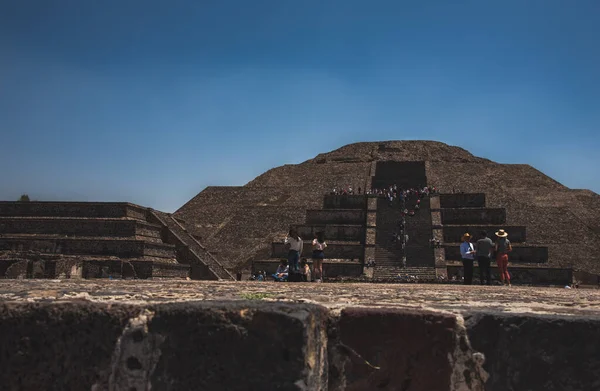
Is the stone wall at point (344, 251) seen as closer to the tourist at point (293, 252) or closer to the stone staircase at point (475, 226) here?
the stone staircase at point (475, 226)

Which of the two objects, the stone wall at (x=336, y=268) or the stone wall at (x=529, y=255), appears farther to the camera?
the stone wall at (x=336, y=268)

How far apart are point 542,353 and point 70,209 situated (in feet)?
77.2

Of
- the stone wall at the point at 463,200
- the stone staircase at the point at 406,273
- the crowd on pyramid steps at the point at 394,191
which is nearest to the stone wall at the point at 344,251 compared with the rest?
the stone staircase at the point at 406,273

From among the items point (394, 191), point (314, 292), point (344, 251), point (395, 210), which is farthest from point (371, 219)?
point (314, 292)

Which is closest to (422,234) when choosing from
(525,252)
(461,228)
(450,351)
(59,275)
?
(461,228)

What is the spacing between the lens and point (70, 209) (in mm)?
23484

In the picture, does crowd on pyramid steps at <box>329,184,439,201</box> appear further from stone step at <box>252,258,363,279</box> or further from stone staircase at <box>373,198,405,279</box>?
stone step at <box>252,258,363,279</box>

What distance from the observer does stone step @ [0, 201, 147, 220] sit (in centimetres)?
2284

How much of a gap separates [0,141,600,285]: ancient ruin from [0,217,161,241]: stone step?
0.04 meters

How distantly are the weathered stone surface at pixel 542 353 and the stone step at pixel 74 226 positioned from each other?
20752mm

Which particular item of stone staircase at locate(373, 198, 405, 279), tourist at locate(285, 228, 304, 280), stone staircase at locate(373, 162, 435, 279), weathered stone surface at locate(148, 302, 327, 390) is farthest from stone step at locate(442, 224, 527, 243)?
weathered stone surface at locate(148, 302, 327, 390)

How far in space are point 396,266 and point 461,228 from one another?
381 cm

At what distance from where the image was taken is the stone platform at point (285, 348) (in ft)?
6.88

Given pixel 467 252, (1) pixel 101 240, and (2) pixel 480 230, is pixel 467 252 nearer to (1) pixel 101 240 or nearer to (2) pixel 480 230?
(2) pixel 480 230
